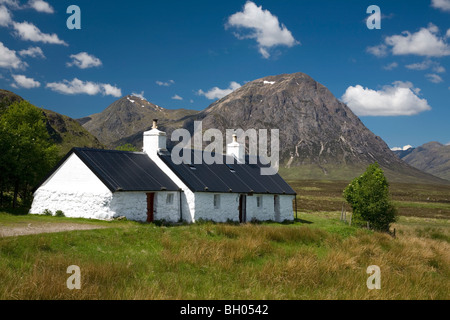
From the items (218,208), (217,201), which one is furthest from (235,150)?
(218,208)

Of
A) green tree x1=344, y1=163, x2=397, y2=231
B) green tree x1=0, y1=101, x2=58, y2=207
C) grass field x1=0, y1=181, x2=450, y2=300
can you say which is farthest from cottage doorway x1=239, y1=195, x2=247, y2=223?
green tree x1=0, y1=101, x2=58, y2=207

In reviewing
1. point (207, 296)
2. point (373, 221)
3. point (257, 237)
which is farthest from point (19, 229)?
point (373, 221)

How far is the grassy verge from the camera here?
A: 29.8 ft

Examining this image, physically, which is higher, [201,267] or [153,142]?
[153,142]

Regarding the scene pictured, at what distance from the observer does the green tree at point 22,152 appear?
86.5 ft

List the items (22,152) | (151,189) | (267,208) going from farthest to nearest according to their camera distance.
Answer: (267,208) < (22,152) < (151,189)

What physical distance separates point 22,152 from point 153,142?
29.2 feet

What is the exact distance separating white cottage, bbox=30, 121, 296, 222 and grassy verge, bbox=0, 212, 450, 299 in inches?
286

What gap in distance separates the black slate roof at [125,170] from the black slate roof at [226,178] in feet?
4.00

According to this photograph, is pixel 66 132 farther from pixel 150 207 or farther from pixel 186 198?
pixel 150 207

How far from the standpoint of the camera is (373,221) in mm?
32500

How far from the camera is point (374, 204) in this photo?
105 ft

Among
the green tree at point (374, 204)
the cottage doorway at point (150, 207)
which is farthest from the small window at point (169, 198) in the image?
the green tree at point (374, 204)

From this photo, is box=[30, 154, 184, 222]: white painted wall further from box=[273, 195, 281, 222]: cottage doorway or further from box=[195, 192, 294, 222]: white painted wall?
box=[273, 195, 281, 222]: cottage doorway
